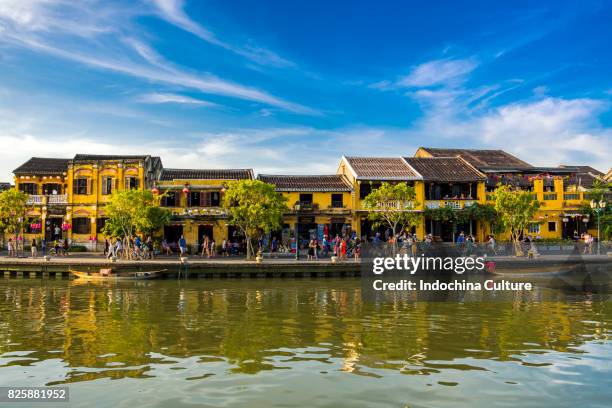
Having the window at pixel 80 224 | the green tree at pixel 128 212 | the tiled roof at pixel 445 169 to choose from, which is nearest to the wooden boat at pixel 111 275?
the green tree at pixel 128 212

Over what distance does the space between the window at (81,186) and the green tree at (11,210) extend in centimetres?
414

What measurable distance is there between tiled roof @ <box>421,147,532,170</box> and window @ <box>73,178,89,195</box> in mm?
30092

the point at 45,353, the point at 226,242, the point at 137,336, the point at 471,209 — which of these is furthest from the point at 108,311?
the point at 471,209

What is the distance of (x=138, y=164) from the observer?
3819 cm

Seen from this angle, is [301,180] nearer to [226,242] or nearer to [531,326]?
[226,242]

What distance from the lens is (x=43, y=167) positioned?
4116 centimetres

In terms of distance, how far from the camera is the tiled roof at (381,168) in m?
39.4

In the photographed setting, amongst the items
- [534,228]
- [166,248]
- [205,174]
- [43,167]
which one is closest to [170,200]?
[205,174]

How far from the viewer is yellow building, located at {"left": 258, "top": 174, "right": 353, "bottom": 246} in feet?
127

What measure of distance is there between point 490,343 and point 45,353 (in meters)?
10.8

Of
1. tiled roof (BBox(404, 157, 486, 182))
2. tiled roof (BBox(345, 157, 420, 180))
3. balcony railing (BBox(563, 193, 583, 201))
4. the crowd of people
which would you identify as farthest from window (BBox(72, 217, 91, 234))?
balcony railing (BBox(563, 193, 583, 201))

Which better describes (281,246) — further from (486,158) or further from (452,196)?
(486,158)

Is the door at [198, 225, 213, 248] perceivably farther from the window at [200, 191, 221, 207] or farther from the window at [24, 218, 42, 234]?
the window at [24, 218, 42, 234]

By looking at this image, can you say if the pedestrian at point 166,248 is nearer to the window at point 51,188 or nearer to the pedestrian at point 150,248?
the pedestrian at point 150,248
